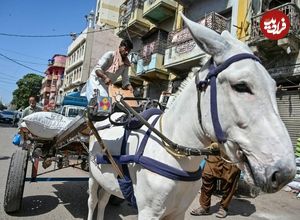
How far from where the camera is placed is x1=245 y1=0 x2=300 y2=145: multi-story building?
956 centimetres

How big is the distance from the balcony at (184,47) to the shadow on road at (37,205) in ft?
28.6

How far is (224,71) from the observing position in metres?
1.70

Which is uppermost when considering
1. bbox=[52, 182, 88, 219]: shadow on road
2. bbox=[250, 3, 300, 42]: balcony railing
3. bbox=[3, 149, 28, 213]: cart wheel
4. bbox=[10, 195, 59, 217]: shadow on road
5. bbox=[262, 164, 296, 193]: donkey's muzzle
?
bbox=[250, 3, 300, 42]: balcony railing

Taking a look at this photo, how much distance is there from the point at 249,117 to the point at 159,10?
1693 centimetres

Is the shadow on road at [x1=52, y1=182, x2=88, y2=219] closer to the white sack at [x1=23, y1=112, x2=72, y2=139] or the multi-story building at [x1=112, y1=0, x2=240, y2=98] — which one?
the white sack at [x1=23, y1=112, x2=72, y2=139]

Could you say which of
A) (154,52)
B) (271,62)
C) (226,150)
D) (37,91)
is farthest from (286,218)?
(37,91)

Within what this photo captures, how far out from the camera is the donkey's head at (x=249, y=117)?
4.68 ft

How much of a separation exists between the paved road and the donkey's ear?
11.9 feet

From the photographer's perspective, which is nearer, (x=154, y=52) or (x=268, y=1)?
(x=268, y=1)

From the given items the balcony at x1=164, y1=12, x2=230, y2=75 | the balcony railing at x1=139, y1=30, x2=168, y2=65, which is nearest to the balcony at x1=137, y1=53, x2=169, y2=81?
the balcony railing at x1=139, y1=30, x2=168, y2=65

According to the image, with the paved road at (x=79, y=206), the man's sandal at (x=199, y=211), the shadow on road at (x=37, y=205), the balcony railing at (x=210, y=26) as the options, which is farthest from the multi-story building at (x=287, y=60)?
the shadow on road at (x=37, y=205)

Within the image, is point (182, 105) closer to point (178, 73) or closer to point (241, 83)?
point (241, 83)

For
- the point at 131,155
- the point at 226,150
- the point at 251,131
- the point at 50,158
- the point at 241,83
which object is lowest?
the point at 50,158

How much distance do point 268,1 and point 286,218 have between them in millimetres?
8687
